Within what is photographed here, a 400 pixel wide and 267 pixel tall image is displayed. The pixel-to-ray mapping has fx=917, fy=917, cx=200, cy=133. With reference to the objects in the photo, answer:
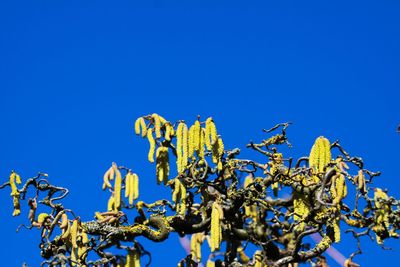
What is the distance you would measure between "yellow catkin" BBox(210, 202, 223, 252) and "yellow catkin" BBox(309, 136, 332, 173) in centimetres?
122

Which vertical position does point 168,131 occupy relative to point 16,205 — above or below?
below

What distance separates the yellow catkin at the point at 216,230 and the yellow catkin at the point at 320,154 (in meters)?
1.22

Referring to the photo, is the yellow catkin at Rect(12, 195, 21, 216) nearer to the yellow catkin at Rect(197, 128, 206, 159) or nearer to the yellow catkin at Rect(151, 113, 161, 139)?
the yellow catkin at Rect(151, 113, 161, 139)

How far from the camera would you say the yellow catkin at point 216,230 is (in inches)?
389

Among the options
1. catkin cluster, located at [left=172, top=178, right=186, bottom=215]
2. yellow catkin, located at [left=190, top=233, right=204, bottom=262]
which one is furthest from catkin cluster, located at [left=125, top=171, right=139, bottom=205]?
yellow catkin, located at [left=190, top=233, right=204, bottom=262]

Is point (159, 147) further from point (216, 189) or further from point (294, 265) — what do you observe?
point (294, 265)

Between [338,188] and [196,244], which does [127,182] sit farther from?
[338,188]

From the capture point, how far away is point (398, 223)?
35.6 ft

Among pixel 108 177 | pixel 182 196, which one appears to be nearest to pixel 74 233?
pixel 108 177

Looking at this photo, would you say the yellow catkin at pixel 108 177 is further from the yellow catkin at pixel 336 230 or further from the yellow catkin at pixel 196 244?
the yellow catkin at pixel 336 230

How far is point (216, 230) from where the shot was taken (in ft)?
32.8

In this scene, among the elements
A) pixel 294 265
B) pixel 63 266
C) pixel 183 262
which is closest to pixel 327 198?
pixel 294 265

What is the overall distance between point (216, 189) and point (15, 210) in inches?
102

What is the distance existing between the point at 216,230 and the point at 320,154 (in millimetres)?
1489
